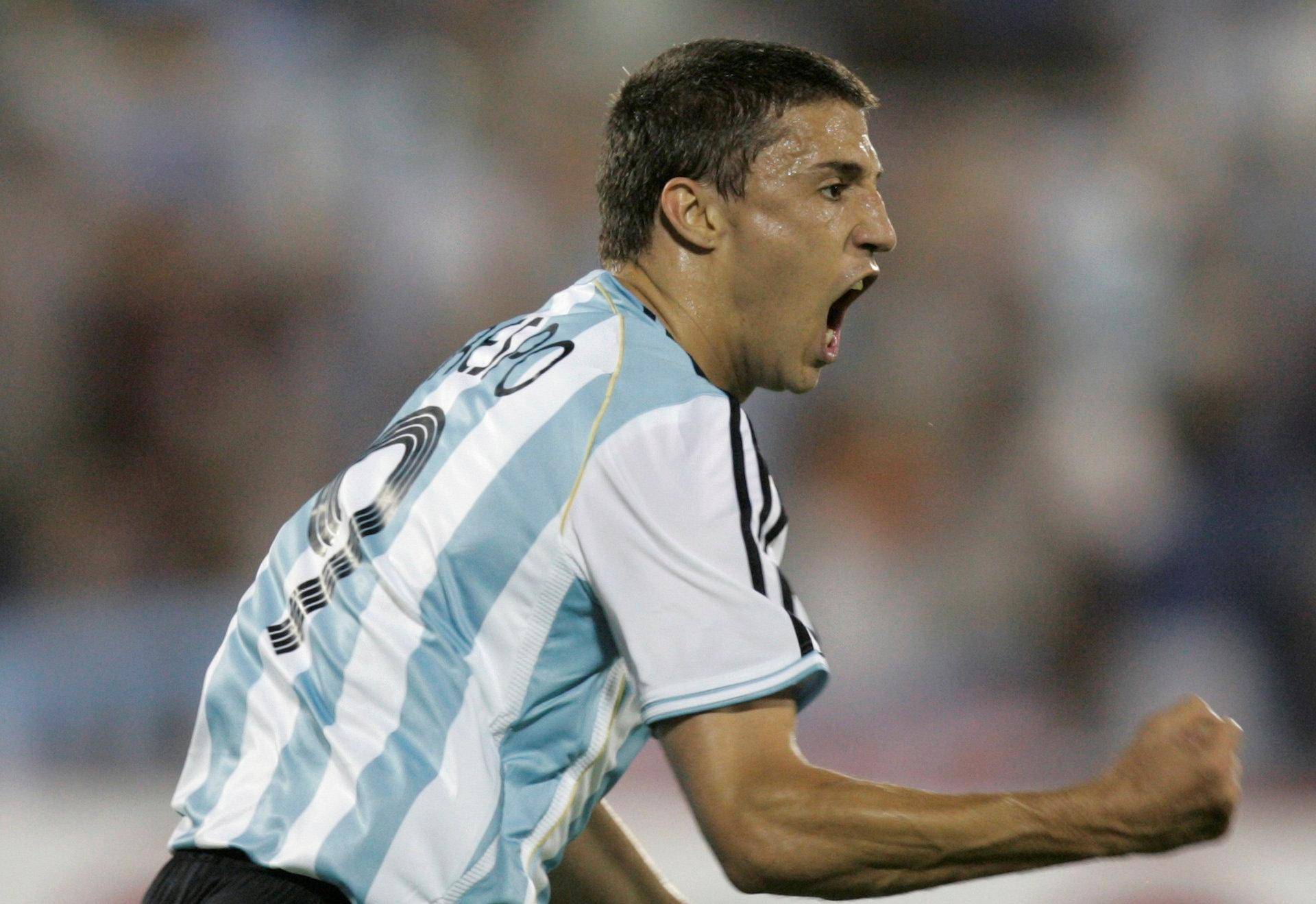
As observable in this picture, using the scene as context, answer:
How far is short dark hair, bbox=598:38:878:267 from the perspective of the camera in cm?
240

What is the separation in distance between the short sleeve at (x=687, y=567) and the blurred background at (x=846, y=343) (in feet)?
10.2

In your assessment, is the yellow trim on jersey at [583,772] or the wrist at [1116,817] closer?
the wrist at [1116,817]

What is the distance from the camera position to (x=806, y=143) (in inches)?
93.9

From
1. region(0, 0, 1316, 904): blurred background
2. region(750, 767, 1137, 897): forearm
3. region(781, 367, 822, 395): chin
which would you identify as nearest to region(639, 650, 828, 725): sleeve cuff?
region(750, 767, 1137, 897): forearm

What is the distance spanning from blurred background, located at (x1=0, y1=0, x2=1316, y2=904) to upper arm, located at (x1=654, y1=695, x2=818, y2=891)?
10.2ft

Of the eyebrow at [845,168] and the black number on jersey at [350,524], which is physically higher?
the eyebrow at [845,168]

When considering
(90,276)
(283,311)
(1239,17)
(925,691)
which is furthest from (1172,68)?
(90,276)

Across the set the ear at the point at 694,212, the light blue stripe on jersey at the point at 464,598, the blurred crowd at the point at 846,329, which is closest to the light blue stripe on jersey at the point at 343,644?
the light blue stripe on jersey at the point at 464,598

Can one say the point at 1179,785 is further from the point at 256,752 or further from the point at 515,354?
the point at 256,752

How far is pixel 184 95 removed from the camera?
6.91 m

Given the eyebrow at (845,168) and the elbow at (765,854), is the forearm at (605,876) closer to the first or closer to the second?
the elbow at (765,854)

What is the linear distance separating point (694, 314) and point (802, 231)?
0.74ft

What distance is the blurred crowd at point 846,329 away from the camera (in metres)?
5.76

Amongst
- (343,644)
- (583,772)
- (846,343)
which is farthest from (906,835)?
(846,343)
